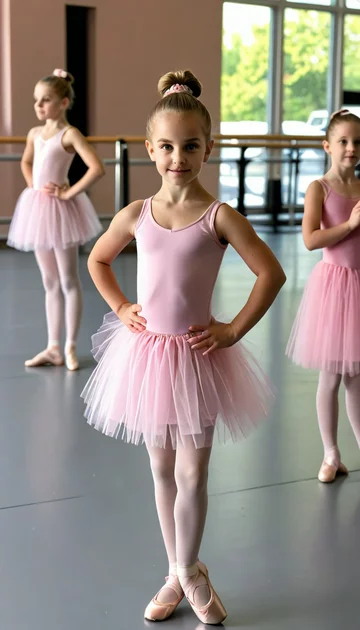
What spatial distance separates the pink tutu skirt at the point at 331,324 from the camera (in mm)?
2285

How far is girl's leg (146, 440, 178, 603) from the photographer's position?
1687mm

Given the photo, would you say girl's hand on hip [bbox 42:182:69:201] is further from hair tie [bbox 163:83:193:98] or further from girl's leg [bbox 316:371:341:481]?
hair tie [bbox 163:83:193:98]

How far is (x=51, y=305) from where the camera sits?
3.55 metres

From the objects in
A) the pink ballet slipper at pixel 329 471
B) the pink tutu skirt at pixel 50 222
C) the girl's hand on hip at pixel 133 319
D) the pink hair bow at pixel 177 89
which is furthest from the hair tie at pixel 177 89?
the pink tutu skirt at pixel 50 222

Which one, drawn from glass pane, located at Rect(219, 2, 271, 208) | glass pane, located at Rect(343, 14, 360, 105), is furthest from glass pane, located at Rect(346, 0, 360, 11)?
glass pane, located at Rect(219, 2, 271, 208)

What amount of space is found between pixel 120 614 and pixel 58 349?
6.50 feet

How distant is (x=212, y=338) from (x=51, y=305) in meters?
2.04

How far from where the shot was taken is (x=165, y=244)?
1599mm

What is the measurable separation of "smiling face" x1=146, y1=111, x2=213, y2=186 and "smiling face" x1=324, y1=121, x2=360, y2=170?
797mm

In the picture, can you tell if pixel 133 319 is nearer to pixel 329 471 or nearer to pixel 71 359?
pixel 329 471

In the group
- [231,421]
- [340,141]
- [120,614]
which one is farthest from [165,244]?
[340,141]

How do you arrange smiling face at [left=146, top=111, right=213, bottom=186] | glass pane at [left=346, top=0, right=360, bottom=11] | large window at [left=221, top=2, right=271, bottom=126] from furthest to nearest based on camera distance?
glass pane at [left=346, top=0, right=360, bottom=11], large window at [left=221, top=2, right=271, bottom=126], smiling face at [left=146, top=111, right=213, bottom=186]

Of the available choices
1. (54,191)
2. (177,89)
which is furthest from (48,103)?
(177,89)

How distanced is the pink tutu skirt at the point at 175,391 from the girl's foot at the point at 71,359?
1772mm
